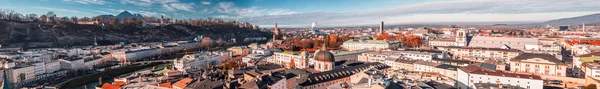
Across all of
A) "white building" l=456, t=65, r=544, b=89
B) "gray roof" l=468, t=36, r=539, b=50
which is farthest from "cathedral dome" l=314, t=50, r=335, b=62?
"gray roof" l=468, t=36, r=539, b=50

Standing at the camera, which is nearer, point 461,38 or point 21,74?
point 21,74

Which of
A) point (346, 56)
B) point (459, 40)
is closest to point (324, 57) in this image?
point (346, 56)

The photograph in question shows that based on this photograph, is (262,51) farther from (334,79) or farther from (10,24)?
(10,24)

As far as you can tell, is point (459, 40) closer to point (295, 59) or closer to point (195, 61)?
point (295, 59)

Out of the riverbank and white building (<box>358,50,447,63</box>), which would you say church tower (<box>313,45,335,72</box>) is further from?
the riverbank

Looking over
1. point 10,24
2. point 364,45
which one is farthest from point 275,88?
point 10,24

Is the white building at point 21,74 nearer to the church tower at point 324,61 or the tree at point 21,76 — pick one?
the tree at point 21,76

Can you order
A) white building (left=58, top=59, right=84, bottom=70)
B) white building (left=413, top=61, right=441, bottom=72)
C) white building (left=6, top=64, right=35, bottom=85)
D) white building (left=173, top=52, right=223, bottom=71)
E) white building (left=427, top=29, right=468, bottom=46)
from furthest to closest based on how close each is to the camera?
white building (left=427, top=29, right=468, bottom=46)
white building (left=173, top=52, right=223, bottom=71)
white building (left=58, top=59, right=84, bottom=70)
white building (left=6, top=64, right=35, bottom=85)
white building (left=413, top=61, right=441, bottom=72)
